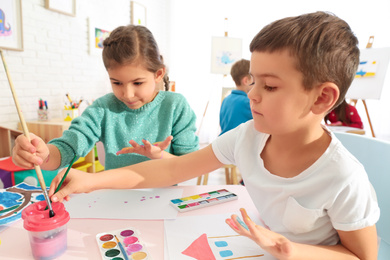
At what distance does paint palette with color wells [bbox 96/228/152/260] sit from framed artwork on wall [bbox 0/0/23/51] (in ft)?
7.07

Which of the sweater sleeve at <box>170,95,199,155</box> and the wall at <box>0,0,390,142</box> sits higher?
the wall at <box>0,0,390,142</box>

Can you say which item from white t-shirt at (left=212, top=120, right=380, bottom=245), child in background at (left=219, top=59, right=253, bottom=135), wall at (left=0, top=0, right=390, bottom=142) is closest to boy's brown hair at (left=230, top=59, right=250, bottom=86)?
child in background at (left=219, top=59, right=253, bottom=135)

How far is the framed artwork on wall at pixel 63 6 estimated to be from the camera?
255 centimetres

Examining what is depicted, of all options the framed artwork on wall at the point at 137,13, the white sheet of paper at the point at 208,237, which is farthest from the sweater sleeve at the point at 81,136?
the framed artwork on wall at the point at 137,13

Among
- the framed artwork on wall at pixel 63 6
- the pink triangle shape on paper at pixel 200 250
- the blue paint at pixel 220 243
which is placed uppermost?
the framed artwork on wall at pixel 63 6

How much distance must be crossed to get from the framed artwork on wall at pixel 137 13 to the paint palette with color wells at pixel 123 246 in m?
3.75

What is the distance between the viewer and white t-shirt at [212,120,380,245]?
54 centimetres

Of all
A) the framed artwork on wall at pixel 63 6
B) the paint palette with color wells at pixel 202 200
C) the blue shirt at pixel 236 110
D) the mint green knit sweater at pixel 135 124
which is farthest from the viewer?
the framed artwork on wall at pixel 63 6

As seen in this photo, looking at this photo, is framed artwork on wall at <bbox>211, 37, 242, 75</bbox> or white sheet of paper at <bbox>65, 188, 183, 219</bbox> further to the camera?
framed artwork on wall at <bbox>211, 37, 242, 75</bbox>

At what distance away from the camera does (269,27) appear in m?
0.61

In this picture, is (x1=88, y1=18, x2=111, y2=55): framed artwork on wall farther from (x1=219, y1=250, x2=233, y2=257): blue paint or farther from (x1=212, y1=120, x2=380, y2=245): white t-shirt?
(x1=219, y1=250, x2=233, y2=257): blue paint

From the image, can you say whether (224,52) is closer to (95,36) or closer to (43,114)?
(95,36)

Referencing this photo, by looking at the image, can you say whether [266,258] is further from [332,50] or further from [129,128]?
[129,128]

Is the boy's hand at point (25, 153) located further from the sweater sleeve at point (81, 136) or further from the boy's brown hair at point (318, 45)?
the boy's brown hair at point (318, 45)
